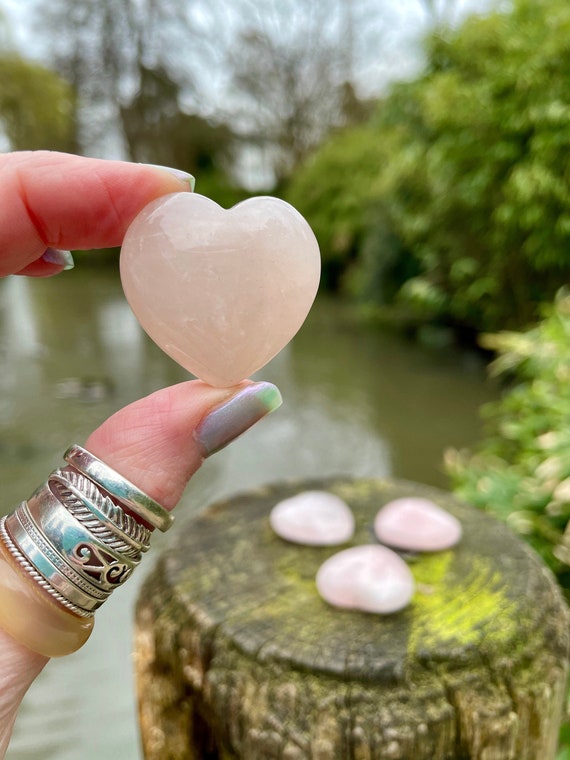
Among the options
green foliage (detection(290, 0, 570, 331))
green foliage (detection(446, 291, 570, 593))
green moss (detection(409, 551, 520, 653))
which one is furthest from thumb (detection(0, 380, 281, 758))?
green foliage (detection(290, 0, 570, 331))

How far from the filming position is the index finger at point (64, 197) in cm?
64

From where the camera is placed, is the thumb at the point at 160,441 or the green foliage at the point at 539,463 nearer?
the thumb at the point at 160,441

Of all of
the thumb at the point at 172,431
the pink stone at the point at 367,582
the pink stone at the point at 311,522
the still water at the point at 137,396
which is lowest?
the still water at the point at 137,396

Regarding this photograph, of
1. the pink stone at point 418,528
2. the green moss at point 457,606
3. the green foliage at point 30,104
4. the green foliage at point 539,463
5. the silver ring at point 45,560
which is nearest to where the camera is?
the silver ring at point 45,560

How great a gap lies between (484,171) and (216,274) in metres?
3.80

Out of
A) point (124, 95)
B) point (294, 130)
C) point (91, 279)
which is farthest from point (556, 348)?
point (124, 95)

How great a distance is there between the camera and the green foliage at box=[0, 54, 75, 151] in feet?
26.3

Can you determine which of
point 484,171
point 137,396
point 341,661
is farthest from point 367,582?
point 484,171

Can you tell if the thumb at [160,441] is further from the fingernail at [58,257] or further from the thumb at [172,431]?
the fingernail at [58,257]

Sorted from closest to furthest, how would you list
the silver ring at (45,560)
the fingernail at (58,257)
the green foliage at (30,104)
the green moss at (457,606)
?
the silver ring at (45,560)
the fingernail at (58,257)
the green moss at (457,606)
the green foliage at (30,104)

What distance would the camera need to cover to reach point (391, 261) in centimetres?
583

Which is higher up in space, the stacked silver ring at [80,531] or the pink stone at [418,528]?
the stacked silver ring at [80,531]

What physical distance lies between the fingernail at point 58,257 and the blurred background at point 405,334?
4.30 feet

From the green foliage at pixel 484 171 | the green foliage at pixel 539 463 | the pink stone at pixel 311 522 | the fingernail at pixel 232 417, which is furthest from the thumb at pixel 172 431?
the green foliage at pixel 484 171
